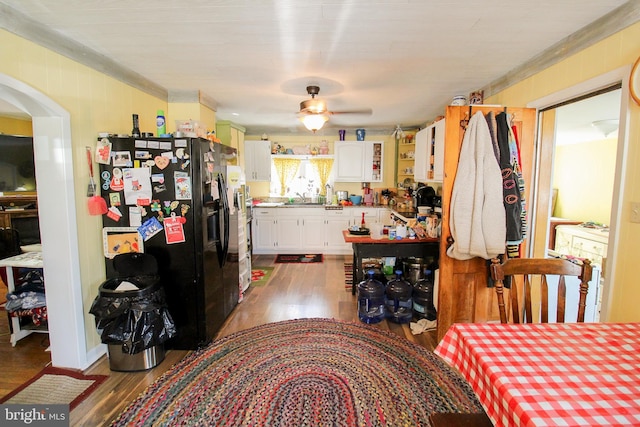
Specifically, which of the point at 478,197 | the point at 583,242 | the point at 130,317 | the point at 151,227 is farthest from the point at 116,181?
the point at 583,242

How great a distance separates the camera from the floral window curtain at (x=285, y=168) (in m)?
5.75

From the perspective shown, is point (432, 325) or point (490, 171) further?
point (432, 325)

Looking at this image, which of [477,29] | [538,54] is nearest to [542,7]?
[477,29]

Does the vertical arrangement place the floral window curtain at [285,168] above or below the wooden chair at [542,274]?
above

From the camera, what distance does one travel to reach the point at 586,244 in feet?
12.2

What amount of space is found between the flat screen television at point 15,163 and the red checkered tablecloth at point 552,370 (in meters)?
5.60

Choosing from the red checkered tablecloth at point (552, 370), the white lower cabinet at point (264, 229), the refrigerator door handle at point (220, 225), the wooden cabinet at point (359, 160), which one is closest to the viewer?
the red checkered tablecloth at point (552, 370)

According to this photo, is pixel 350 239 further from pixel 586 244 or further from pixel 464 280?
pixel 586 244

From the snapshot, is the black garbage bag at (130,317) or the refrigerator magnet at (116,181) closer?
the black garbage bag at (130,317)

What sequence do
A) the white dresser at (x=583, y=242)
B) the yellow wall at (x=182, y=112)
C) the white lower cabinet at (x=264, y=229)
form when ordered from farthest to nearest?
1. the white lower cabinet at (x=264, y=229)
2. the white dresser at (x=583, y=242)
3. the yellow wall at (x=182, y=112)

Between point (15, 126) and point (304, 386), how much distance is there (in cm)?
540

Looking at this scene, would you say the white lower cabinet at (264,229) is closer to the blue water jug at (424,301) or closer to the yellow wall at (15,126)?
the blue water jug at (424,301)

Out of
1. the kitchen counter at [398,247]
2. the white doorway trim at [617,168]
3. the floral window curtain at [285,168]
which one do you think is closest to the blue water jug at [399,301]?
the kitchen counter at [398,247]

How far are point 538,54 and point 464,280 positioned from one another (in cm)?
179
